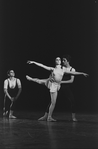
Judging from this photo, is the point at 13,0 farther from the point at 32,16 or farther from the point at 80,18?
the point at 80,18

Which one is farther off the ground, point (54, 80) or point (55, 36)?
point (55, 36)

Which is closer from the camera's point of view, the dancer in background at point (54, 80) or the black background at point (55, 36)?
the dancer in background at point (54, 80)

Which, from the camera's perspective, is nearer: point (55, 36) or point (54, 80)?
point (54, 80)

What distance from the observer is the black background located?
9625 millimetres

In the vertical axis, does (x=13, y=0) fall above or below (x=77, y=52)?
above

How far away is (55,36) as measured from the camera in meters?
9.84

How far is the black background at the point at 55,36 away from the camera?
9.62 meters

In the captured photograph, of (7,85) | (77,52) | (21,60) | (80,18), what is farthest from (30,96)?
(7,85)

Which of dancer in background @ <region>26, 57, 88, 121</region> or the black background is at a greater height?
the black background

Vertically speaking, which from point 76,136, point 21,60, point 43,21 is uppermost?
point 43,21

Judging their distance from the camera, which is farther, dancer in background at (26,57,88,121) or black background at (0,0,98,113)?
black background at (0,0,98,113)

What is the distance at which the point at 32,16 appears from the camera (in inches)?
386

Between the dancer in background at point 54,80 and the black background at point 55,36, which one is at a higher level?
the black background at point 55,36

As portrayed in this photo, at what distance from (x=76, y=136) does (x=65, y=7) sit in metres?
6.43
